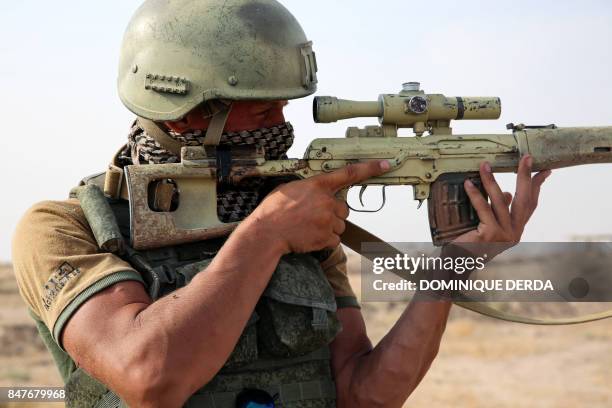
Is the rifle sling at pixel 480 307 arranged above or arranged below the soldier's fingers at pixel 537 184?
below

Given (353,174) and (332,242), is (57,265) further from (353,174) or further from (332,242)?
(353,174)

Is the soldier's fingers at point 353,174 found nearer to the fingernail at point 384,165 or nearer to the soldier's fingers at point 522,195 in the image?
the fingernail at point 384,165

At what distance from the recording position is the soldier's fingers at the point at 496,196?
3764 millimetres

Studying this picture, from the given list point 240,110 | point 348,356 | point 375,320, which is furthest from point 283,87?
point 375,320

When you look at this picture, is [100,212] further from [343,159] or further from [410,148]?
[410,148]

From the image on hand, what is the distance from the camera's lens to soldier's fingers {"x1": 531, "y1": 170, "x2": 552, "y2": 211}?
12.8 ft

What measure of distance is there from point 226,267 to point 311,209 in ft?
1.63

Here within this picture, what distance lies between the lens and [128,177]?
3607 millimetres

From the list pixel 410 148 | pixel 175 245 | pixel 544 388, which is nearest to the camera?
pixel 175 245

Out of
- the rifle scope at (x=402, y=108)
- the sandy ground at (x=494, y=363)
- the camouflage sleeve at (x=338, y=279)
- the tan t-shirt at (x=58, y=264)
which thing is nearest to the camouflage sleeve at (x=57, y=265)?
the tan t-shirt at (x=58, y=264)

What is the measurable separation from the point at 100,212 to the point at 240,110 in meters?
0.73

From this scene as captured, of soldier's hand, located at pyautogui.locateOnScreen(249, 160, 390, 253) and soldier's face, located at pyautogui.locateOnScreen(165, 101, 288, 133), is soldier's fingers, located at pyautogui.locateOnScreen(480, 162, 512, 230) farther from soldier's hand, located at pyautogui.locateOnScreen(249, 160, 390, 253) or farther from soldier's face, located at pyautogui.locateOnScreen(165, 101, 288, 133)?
soldier's face, located at pyautogui.locateOnScreen(165, 101, 288, 133)

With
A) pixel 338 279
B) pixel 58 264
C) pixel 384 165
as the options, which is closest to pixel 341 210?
pixel 384 165

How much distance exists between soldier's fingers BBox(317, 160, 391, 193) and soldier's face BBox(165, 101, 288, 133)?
1.15ft
